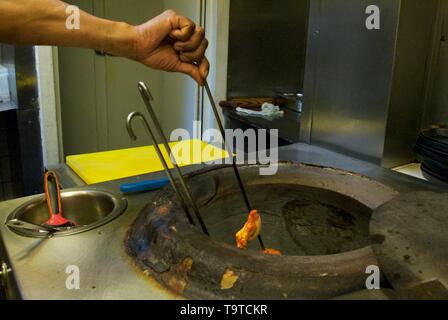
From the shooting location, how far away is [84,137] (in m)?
3.04

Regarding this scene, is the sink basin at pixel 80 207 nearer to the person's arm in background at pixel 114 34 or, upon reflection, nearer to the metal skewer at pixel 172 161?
the metal skewer at pixel 172 161

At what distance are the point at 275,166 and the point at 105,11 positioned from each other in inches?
89.7

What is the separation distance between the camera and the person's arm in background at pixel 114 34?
2.56 ft

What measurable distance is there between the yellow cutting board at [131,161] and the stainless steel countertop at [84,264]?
0.26 meters

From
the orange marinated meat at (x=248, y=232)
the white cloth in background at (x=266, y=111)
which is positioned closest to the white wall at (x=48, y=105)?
the white cloth in background at (x=266, y=111)

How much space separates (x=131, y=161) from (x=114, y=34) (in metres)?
0.50

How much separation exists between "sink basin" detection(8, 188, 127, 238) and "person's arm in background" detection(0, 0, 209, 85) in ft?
1.13

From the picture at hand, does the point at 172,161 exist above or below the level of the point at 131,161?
above

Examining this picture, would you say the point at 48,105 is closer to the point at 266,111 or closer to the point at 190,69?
the point at 266,111

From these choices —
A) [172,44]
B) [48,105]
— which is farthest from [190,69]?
[48,105]

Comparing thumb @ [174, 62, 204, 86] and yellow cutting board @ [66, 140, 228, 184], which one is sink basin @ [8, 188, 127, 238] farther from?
thumb @ [174, 62, 204, 86]

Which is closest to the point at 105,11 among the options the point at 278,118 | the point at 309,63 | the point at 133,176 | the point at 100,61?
the point at 100,61

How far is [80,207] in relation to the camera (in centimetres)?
103

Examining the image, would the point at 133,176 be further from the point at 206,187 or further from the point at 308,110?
the point at 308,110
